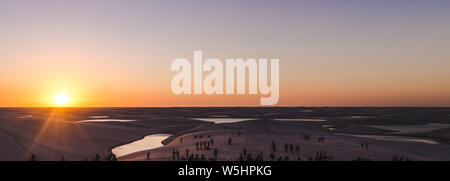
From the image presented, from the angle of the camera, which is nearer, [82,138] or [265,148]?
[265,148]

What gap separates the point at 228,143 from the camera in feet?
67.9

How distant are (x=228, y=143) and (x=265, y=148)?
2.93m
